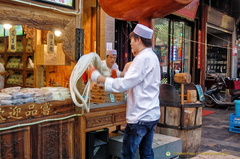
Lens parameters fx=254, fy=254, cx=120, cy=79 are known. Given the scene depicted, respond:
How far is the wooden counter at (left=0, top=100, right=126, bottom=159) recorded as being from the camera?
330 cm

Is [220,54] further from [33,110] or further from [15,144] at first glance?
[15,144]

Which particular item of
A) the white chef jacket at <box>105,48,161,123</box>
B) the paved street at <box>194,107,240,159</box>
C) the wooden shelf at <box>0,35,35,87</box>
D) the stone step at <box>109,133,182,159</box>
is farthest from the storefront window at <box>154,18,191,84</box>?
the white chef jacket at <box>105,48,161,123</box>

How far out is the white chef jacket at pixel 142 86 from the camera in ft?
9.16

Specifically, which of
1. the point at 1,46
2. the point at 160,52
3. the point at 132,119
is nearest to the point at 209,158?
the point at 132,119

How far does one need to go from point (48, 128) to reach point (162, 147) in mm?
1945

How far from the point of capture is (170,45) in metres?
11.7

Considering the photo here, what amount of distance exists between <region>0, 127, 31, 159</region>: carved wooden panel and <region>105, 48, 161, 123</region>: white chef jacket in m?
1.48

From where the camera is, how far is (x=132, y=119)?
2943 mm

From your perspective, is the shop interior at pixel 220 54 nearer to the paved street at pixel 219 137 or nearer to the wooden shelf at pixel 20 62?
the paved street at pixel 219 137

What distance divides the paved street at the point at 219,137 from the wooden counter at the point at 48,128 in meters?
1.95

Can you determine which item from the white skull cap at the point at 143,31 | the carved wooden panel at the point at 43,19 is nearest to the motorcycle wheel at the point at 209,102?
the carved wooden panel at the point at 43,19

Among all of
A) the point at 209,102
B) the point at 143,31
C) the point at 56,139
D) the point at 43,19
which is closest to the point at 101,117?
the point at 56,139

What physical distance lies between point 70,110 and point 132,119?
142 centimetres

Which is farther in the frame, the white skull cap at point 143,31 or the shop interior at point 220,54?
the shop interior at point 220,54
